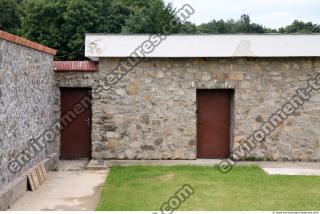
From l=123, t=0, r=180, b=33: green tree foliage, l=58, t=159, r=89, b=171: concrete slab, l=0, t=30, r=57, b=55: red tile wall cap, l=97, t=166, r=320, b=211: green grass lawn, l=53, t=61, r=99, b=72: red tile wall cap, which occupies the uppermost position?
l=123, t=0, r=180, b=33: green tree foliage

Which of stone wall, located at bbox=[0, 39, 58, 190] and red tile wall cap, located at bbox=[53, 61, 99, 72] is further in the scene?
red tile wall cap, located at bbox=[53, 61, 99, 72]

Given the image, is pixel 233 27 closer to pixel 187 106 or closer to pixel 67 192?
pixel 187 106

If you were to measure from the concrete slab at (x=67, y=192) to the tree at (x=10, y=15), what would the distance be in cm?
Answer: 3072

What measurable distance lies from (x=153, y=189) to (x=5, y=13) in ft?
112

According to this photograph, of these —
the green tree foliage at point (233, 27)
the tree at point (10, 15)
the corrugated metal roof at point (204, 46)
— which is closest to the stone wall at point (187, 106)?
the corrugated metal roof at point (204, 46)

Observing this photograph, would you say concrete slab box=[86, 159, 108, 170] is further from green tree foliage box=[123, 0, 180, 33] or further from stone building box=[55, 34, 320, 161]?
green tree foliage box=[123, 0, 180, 33]

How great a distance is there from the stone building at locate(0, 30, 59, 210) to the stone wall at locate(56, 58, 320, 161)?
1661 millimetres

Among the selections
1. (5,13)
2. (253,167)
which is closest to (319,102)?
(253,167)

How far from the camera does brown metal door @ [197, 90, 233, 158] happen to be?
1212 centimetres

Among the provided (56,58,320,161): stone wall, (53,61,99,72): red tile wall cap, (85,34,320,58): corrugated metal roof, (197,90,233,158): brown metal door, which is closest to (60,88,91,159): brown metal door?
(56,58,320,161): stone wall

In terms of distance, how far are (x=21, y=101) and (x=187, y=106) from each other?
178 inches

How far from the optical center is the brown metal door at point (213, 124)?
39.8 ft

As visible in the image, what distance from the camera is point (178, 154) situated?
38.9 ft

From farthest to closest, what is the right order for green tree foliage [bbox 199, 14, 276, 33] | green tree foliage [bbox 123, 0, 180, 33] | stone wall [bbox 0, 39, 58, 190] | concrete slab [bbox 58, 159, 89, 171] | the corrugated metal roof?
green tree foliage [bbox 199, 14, 276, 33] → green tree foliage [bbox 123, 0, 180, 33] → the corrugated metal roof → concrete slab [bbox 58, 159, 89, 171] → stone wall [bbox 0, 39, 58, 190]
